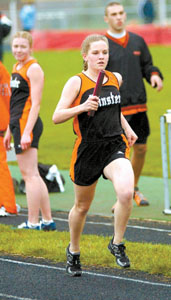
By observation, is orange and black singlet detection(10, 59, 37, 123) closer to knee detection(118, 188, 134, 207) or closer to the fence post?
the fence post

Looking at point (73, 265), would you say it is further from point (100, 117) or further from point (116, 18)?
point (116, 18)

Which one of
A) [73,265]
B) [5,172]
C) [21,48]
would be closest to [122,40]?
[21,48]

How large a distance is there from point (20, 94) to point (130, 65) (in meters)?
1.71

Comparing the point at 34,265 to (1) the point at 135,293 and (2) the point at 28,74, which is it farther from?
(2) the point at 28,74

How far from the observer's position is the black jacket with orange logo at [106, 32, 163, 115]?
361 inches

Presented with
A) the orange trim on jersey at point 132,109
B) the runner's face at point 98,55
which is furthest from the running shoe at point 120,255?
the orange trim on jersey at point 132,109

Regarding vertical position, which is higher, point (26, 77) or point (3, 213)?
point (26, 77)

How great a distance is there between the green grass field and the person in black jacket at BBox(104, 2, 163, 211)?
10.2 ft

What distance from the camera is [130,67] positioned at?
9.29 metres

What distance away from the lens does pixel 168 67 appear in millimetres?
30188

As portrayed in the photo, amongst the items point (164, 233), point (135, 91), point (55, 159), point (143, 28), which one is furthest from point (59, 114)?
point (143, 28)

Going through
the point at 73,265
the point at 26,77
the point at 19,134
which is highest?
the point at 26,77

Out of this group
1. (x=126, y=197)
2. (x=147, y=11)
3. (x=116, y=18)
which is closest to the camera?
(x=126, y=197)

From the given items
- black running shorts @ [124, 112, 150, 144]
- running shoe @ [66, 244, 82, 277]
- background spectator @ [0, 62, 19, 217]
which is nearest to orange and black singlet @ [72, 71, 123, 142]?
running shoe @ [66, 244, 82, 277]
